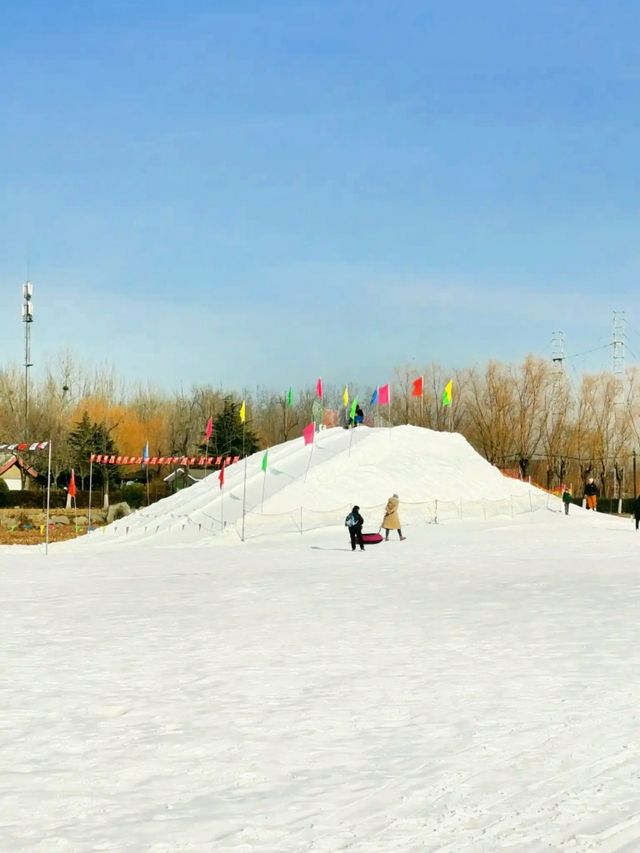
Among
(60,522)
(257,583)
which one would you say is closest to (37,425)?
(60,522)

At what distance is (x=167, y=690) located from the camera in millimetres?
10453

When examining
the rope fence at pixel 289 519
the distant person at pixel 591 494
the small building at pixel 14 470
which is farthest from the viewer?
the small building at pixel 14 470

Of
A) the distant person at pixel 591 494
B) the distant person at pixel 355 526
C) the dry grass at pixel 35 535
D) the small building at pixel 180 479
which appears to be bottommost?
the dry grass at pixel 35 535

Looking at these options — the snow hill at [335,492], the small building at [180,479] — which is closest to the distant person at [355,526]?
the snow hill at [335,492]

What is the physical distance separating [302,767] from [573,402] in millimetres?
81373

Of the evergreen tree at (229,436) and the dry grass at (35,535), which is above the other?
the evergreen tree at (229,436)

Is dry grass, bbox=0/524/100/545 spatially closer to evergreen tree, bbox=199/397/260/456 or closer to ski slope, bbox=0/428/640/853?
ski slope, bbox=0/428/640/853

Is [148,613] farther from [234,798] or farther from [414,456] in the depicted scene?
[414,456]

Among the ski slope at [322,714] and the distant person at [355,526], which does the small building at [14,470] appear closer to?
the distant person at [355,526]

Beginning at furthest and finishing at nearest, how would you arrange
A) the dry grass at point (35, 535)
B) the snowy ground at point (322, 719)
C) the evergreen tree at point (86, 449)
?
the evergreen tree at point (86, 449), the dry grass at point (35, 535), the snowy ground at point (322, 719)

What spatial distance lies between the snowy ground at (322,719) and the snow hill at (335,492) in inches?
778

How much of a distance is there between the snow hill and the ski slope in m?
17.7

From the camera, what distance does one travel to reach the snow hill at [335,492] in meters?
40.0

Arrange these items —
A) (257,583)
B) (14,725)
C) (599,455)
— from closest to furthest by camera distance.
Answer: (14,725), (257,583), (599,455)
